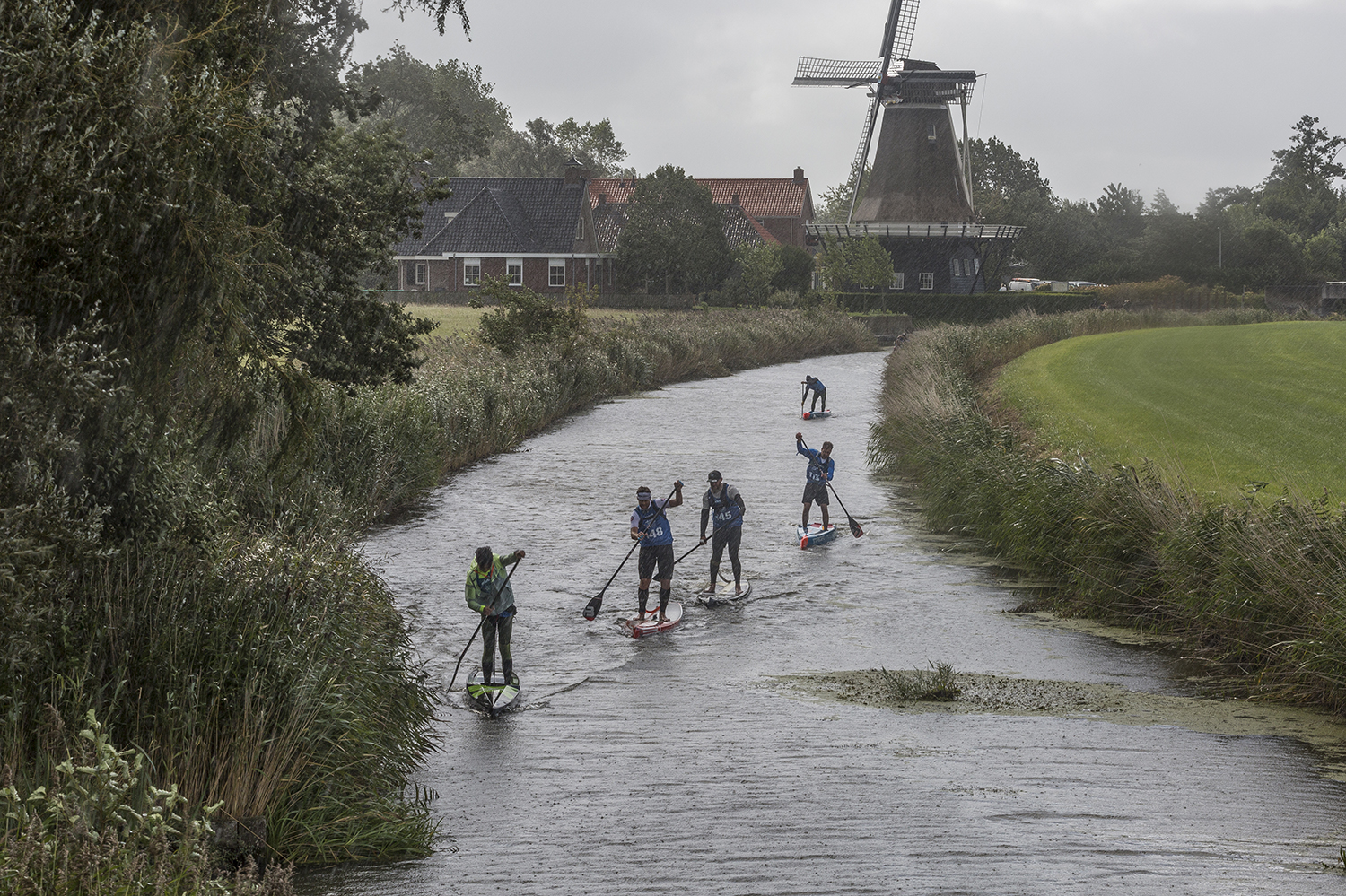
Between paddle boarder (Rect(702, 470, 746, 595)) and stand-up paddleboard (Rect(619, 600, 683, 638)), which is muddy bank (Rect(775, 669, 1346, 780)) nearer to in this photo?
stand-up paddleboard (Rect(619, 600, 683, 638))

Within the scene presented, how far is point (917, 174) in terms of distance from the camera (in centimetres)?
7625

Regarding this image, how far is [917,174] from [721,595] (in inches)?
2503

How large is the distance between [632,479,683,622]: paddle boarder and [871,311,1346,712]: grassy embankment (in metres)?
4.90

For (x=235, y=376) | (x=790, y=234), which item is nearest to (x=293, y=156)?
(x=235, y=376)

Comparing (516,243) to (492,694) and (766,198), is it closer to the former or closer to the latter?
(766,198)

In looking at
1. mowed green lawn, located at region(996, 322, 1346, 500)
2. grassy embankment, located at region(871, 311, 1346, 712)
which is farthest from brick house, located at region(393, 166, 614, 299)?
grassy embankment, located at region(871, 311, 1346, 712)

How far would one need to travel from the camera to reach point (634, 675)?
1326 cm

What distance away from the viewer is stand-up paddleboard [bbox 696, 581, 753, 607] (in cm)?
1648

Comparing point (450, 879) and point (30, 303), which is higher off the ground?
point (30, 303)

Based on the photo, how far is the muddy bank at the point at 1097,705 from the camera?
11094 millimetres

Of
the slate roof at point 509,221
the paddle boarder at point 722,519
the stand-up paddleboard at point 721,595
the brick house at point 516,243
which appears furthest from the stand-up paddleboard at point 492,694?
the slate roof at point 509,221

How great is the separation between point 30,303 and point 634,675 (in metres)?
7.48

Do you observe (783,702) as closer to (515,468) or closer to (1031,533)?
(1031,533)

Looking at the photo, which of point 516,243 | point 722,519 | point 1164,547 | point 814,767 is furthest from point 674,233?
point 814,767
